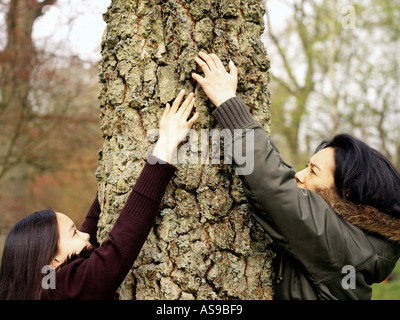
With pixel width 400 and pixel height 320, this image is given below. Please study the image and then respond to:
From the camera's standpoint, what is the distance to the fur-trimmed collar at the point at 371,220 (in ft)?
5.73

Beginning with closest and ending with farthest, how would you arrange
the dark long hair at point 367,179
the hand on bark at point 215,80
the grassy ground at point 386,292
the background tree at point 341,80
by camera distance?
1. the hand on bark at point 215,80
2. the dark long hair at point 367,179
3. the grassy ground at point 386,292
4. the background tree at point 341,80

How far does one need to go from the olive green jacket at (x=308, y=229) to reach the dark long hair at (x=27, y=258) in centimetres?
99

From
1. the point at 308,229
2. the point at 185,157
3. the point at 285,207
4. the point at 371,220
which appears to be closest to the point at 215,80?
the point at 185,157

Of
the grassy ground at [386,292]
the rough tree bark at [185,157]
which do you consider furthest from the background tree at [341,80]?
the rough tree bark at [185,157]

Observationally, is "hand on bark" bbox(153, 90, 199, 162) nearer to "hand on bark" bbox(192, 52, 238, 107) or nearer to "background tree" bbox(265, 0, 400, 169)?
"hand on bark" bbox(192, 52, 238, 107)

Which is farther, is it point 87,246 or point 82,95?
point 82,95

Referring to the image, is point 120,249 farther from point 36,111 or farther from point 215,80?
point 36,111

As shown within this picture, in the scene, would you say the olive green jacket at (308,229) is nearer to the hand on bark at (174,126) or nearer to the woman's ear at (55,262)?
the hand on bark at (174,126)

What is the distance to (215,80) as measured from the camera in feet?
5.64

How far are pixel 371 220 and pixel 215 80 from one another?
3.24ft

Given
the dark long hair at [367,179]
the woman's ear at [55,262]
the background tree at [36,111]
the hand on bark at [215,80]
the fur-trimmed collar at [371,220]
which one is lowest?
the woman's ear at [55,262]

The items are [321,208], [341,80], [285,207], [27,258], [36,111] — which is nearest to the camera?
[285,207]
